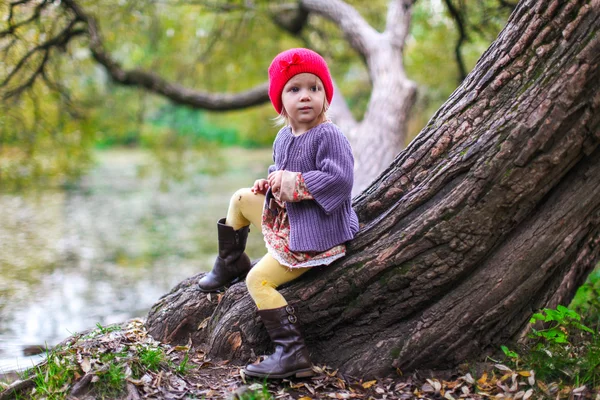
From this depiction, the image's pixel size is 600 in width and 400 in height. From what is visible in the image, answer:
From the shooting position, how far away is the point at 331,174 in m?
2.64

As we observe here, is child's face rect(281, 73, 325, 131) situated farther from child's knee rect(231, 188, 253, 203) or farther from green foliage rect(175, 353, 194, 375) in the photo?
green foliage rect(175, 353, 194, 375)

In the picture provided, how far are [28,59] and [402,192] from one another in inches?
190

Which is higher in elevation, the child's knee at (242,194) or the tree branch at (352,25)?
the tree branch at (352,25)

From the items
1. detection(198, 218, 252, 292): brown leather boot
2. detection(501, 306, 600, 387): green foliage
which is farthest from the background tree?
detection(501, 306, 600, 387): green foliage

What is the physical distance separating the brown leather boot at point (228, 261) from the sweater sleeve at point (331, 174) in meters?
0.69

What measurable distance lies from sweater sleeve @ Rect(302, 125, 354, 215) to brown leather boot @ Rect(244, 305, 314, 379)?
58 cm

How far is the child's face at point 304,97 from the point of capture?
2750mm

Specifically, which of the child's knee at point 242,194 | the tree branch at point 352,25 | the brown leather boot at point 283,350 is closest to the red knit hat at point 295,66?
the child's knee at point 242,194

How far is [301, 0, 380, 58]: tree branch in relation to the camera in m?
7.11

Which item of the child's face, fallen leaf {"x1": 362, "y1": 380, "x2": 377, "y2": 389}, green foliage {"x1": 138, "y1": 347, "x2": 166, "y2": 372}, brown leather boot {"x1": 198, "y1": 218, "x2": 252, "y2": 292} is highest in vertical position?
the child's face

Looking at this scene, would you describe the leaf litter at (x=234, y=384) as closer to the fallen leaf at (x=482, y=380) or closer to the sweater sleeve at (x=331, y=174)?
the fallen leaf at (x=482, y=380)

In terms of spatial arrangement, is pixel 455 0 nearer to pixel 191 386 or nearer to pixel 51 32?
pixel 51 32

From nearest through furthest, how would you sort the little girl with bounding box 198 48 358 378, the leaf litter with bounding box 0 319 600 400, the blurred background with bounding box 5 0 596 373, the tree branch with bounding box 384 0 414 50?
the leaf litter with bounding box 0 319 600 400 < the little girl with bounding box 198 48 358 378 < the blurred background with bounding box 5 0 596 373 < the tree branch with bounding box 384 0 414 50

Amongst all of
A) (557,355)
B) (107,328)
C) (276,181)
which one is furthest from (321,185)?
(107,328)
